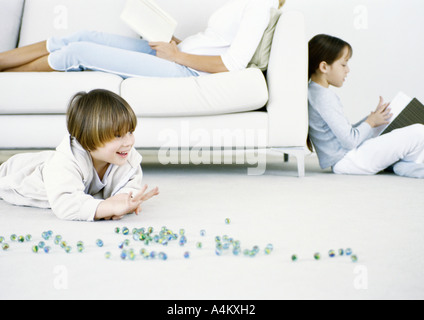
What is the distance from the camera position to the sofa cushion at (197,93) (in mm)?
1889

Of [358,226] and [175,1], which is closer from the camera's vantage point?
[358,226]

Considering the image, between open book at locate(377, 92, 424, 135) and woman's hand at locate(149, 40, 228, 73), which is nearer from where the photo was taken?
woman's hand at locate(149, 40, 228, 73)

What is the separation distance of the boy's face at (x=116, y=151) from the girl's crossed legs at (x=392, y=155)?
1214mm

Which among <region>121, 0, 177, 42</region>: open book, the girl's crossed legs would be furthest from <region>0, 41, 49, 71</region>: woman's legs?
the girl's crossed legs

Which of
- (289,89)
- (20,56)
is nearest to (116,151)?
(289,89)

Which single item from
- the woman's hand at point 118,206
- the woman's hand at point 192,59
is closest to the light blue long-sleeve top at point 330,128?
the woman's hand at point 192,59

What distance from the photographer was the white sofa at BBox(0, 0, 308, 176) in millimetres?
1885

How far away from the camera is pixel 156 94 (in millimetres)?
1895

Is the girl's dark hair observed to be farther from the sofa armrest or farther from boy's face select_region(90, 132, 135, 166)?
boy's face select_region(90, 132, 135, 166)

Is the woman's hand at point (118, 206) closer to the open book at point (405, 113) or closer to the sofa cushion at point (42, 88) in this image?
the sofa cushion at point (42, 88)

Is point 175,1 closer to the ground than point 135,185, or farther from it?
farther from it

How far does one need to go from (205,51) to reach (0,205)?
3.70 ft
